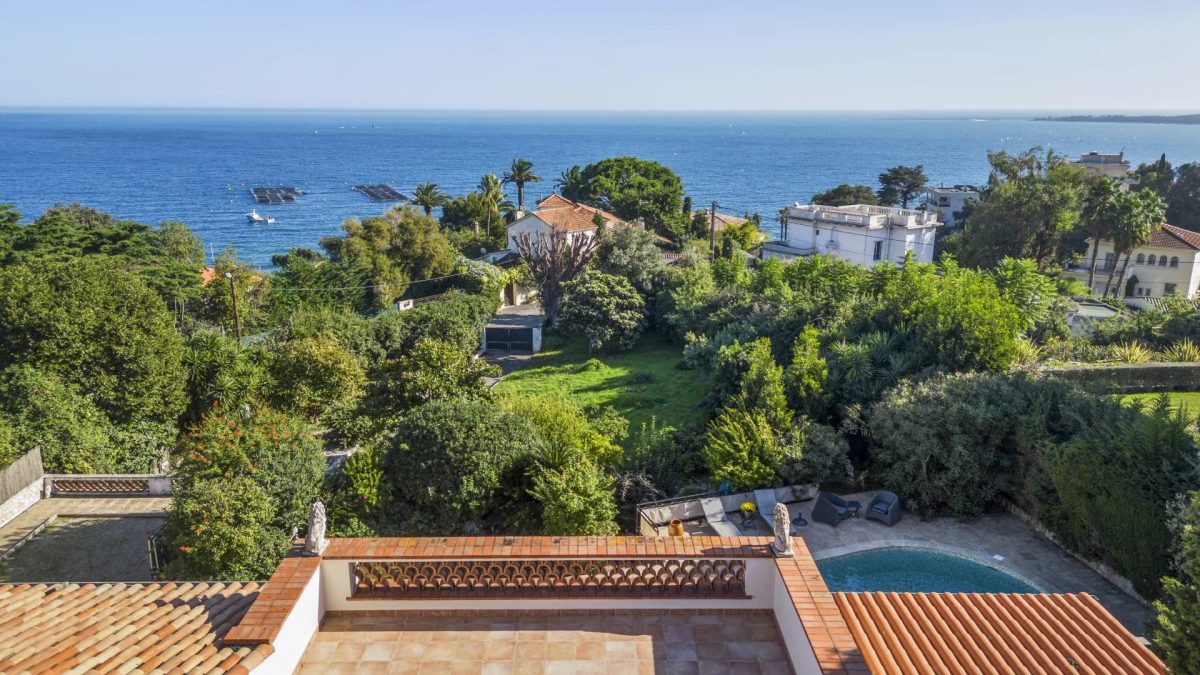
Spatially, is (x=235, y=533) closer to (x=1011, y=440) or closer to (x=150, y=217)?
(x=1011, y=440)

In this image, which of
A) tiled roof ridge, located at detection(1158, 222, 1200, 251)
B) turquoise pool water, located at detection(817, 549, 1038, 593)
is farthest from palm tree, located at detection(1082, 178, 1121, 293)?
turquoise pool water, located at detection(817, 549, 1038, 593)

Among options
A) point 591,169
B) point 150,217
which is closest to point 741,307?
point 591,169

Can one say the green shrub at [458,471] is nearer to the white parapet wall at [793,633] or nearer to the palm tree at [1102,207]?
the white parapet wall at [793,633]

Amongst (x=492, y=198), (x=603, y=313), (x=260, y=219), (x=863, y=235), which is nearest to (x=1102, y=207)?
(x=863, y=235)

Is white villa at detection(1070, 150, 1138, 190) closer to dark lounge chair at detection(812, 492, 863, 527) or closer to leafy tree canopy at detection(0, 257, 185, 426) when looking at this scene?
dark lounge chair at detection(812, 492, 863, 527)

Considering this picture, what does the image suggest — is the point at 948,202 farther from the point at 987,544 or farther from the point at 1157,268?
the point at 987,544
